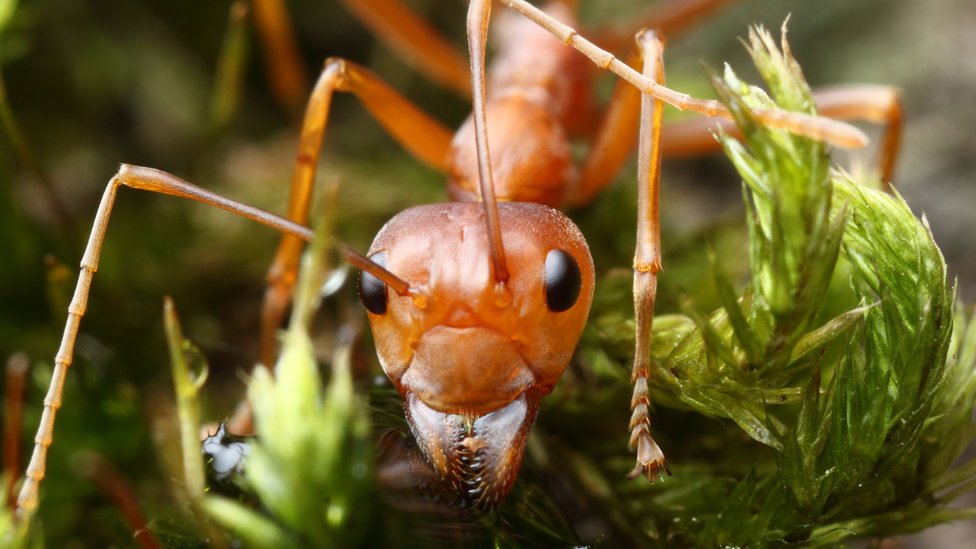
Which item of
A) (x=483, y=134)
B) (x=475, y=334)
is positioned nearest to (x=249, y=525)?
(x=475, y=334)

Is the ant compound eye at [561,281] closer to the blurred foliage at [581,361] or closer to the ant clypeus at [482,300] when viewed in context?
the ant clypeus at [482,300]

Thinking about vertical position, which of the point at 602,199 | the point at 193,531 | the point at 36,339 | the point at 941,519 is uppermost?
the point at 602,199

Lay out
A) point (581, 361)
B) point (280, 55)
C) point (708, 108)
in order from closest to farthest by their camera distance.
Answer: point (708, 108) → point (581, 361) → point (280, 55)

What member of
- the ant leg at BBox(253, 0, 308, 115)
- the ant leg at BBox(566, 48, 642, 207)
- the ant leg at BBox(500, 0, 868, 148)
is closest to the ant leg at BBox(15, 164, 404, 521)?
the ant leg at BBox(500, 0, 868, 148)

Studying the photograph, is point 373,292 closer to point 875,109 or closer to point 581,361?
point 581,361

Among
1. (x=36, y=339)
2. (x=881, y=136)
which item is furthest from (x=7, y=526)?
(x=881, y=136)

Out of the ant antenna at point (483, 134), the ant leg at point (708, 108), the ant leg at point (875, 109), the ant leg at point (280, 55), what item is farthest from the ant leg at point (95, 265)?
the ant leg at point (280, 55)

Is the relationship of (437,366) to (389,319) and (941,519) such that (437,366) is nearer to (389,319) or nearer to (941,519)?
(389,319)
